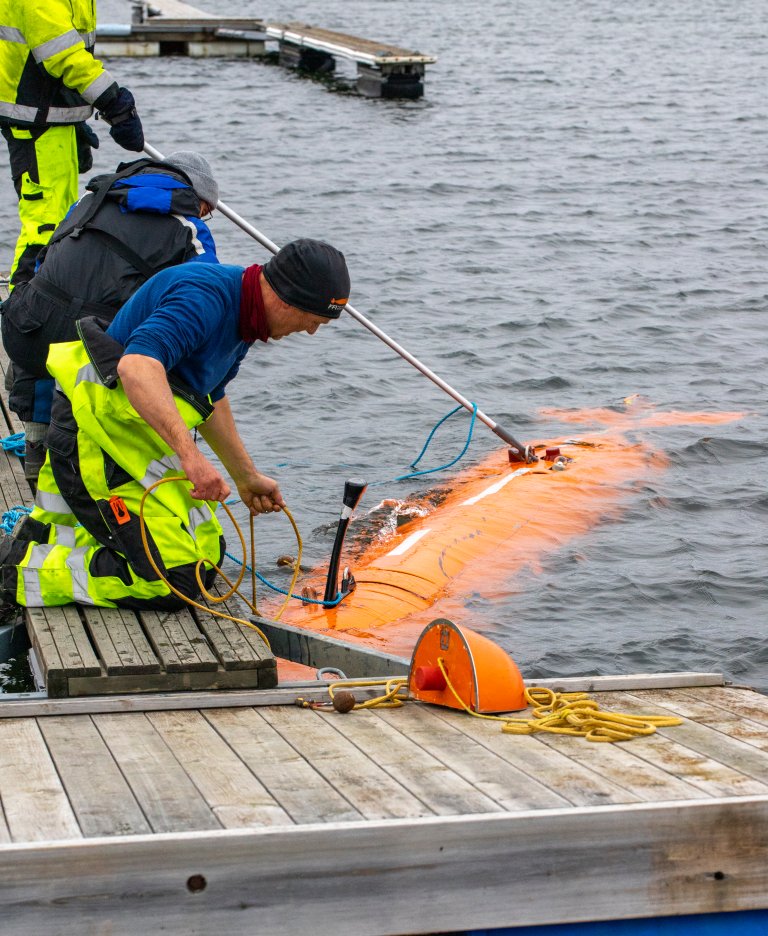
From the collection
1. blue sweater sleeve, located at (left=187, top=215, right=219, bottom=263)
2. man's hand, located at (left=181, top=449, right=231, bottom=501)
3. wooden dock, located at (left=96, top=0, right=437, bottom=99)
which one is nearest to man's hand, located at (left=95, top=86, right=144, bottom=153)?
blue sweater sleeve, located at (left=187, top=215, right=219, bottom=263)

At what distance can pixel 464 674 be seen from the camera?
14.8 ft

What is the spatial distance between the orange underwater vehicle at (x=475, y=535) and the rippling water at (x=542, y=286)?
0.50ft

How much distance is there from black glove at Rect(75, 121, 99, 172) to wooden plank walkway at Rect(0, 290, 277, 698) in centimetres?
312

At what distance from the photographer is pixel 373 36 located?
35750mm

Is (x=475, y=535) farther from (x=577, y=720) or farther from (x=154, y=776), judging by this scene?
(x=154, y=776)

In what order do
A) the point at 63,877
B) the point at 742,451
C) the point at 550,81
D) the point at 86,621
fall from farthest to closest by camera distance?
1. the point at 550,81
2. the point at 742,451
3. the point at 86,621
4. the point at 63,877

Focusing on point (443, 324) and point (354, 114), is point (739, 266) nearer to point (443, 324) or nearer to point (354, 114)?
point (443, 324)

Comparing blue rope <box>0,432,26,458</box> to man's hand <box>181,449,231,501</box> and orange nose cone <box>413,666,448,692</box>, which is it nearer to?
man's hand <box>181,449,231,501</box>

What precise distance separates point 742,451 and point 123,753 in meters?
7.30

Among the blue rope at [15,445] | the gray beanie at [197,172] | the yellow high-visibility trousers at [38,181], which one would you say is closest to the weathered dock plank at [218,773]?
the gray beanie at [197,172]

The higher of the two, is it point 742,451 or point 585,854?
point 585,854

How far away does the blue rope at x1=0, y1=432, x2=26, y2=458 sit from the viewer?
718 cm

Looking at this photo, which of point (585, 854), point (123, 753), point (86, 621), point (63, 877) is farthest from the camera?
point (86, 621)

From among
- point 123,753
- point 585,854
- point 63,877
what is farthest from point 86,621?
point 585,854
